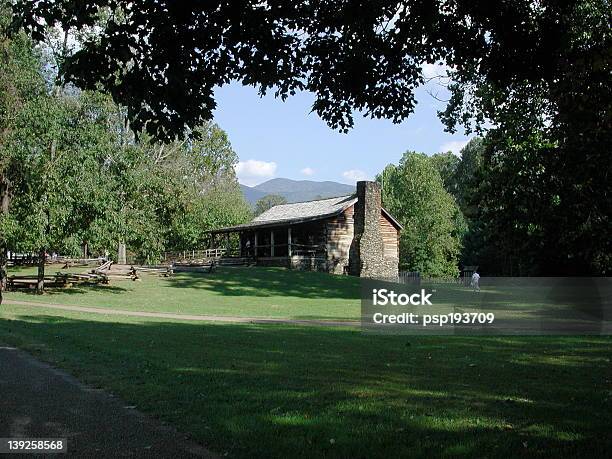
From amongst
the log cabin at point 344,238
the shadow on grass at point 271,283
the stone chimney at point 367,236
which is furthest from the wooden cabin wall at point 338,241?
the shadow on grass at point 271,283

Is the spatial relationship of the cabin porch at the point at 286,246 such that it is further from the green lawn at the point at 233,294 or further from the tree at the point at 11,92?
the tree at the point at 11,92

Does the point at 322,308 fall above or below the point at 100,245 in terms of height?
below

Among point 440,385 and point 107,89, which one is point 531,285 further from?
point 107,89

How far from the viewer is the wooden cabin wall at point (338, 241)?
46312mm

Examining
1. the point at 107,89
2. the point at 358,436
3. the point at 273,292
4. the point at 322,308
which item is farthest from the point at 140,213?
the point at 358,436

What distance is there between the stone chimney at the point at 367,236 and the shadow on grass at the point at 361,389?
31.4 meters

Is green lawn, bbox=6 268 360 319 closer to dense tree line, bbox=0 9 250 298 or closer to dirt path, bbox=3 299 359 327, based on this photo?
dirt path, bbox=3 299 359 327

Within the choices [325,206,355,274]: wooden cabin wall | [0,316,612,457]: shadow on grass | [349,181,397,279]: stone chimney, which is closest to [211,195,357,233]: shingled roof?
[325,206,355,274]: wooden cabin wall

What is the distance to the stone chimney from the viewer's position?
149 ft

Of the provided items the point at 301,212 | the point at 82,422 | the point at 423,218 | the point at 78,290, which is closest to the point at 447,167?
the point at 423,218

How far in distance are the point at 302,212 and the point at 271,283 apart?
1534 cm

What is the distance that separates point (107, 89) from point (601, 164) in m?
6.95

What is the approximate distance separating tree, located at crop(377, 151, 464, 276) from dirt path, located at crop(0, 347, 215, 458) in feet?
177

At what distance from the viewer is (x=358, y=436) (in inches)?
222
